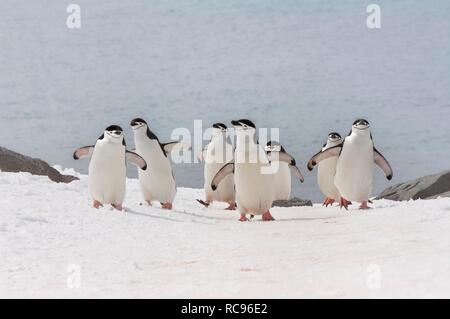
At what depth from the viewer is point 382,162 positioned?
11.3m

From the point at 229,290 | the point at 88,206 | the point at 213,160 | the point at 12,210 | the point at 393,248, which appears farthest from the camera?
the point at 213,160

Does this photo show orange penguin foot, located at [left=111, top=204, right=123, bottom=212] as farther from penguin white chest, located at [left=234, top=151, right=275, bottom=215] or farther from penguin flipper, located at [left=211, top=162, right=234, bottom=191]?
penguin white chest, located at [left=234, top=151, right=275, bottom=215]

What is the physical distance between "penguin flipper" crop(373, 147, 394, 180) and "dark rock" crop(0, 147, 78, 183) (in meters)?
5.74

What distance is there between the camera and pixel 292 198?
1360cm

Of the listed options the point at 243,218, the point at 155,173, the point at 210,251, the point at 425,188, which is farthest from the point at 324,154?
the point at 210,251

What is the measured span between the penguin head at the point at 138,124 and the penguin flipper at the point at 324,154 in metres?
2.45

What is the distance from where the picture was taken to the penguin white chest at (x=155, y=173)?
37.1ft

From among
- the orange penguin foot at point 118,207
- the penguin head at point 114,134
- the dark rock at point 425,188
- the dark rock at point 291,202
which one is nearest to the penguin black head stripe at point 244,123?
the penguin head at point 114,134

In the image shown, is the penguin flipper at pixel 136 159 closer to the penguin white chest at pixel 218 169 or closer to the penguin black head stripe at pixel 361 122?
the penguin white chest at pixel 218 169

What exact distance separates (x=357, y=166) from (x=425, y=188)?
2.83m

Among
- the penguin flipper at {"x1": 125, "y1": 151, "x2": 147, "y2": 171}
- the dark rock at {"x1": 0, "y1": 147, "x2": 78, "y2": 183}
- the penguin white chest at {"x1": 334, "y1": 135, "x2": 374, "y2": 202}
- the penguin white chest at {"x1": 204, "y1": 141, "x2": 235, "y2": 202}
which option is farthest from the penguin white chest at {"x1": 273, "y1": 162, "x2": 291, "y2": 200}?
the dark rock at {"x1": 0, "y1": 147, "x2": 78, "y2": 183}
